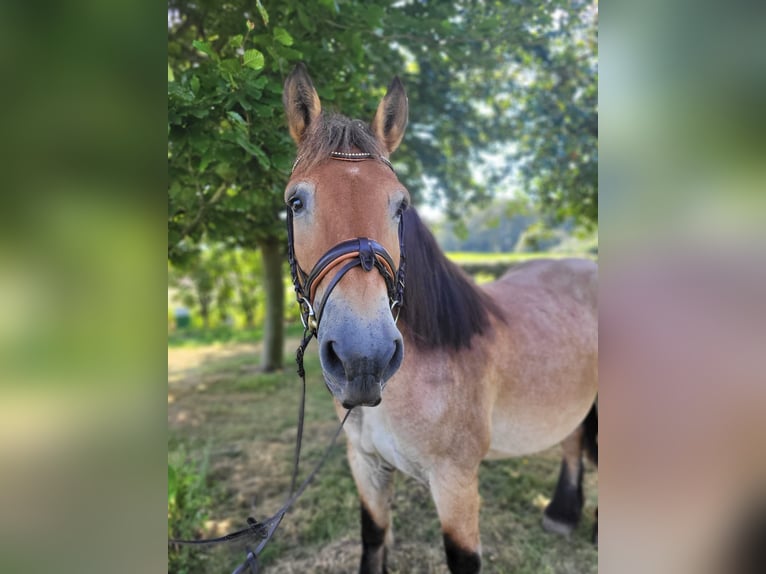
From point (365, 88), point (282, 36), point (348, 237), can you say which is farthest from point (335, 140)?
point (365, 88)

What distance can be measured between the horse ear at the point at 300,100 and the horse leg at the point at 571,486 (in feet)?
9.29

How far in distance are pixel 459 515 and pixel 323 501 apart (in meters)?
1.84

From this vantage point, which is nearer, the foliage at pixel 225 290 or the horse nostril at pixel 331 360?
the horse nostril at pixel 331 360

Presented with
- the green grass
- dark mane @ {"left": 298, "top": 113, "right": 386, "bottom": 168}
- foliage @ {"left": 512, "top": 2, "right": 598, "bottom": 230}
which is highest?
foliage @ {"left": 512, "top": 2, "right": 598, "bottom": 230}

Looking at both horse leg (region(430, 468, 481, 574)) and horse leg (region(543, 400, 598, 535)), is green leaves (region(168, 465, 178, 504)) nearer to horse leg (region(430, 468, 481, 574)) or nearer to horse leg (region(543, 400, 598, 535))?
horse leg (region(430, 468, 481, 574))

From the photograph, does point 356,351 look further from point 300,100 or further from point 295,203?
point 300,100

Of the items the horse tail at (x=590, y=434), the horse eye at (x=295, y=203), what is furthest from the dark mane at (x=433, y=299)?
the horse tail at (x=590, y=434)

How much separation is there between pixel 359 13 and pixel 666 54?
6.08 ft

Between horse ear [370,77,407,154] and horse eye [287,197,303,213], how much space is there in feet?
1.62

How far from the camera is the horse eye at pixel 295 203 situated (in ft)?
4.52

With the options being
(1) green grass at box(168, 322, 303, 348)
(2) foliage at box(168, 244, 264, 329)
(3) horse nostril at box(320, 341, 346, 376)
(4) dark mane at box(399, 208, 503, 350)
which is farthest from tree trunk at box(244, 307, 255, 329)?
(3) horse nostril at box(320, 341, 346, 376)

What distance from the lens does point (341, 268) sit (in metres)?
1.20

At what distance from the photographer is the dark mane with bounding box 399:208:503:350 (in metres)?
1.80

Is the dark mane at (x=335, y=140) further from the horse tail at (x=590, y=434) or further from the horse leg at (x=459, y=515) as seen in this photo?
the horse tail at (x=590, y=434)
